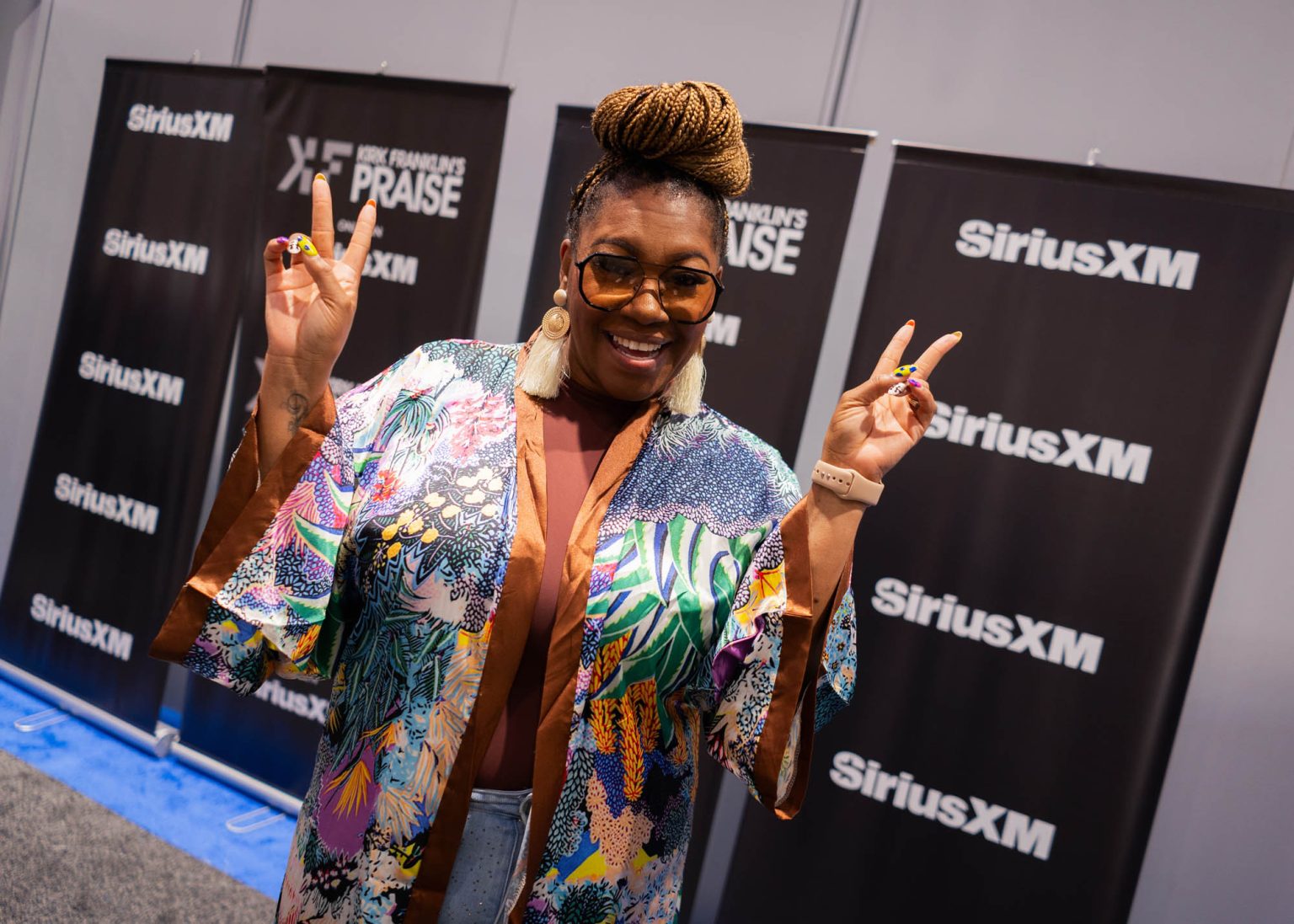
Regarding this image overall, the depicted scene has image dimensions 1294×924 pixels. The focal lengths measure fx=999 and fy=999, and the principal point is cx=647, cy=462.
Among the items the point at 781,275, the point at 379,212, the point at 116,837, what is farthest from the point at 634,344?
the point at 116,837

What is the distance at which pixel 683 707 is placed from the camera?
142 centimetres

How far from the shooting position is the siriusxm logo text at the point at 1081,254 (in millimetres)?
2395

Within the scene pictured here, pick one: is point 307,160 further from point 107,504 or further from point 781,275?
point 781,275

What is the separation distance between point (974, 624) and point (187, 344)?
2.87m

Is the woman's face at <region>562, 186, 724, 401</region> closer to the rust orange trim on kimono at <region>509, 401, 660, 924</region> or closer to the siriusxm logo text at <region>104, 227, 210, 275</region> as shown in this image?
the rust orange trim on kimono at <region>509, 401, 660, 924</region>

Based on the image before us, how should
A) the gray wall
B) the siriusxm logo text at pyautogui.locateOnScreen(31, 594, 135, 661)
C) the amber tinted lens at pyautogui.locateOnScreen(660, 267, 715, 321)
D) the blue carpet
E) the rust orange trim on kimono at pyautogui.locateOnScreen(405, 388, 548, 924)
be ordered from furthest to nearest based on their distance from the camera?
the siriusxm logo text at pyautogui.locateOnScreen(31, 594, 135, 661)
the blue carpet
the gray wall
the amber tinted lens at pyautogui.locateOnScreen(660, 267, 715, 321)
the rust orange trim on kimono at pyautogui.locateOnScreen(405, 388, 548, 924)

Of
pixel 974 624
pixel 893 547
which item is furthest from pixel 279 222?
pixel 974 624

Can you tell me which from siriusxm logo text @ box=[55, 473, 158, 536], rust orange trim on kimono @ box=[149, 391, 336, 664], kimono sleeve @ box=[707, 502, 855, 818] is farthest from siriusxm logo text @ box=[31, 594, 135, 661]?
kimono sleeve @ box=[707, 502, 855, 818]

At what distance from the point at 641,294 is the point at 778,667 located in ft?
1.77

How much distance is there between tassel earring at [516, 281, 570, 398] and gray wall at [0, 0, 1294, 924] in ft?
4.71

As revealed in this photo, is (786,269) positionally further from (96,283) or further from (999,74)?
(96,283)

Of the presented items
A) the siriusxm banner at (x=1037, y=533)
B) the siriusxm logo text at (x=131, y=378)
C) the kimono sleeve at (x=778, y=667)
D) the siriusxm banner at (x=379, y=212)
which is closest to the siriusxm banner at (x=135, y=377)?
the siriusxm logo text at (x=131, y=378)

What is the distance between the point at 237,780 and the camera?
3.66 metres

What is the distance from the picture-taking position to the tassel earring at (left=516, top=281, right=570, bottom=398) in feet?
4.88
